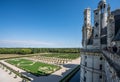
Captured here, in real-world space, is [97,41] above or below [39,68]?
above

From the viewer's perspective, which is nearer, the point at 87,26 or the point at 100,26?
the point at 100,26

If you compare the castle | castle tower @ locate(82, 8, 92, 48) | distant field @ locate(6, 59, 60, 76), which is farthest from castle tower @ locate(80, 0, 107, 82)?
distant field @ locate(6, 59, 60, 76)

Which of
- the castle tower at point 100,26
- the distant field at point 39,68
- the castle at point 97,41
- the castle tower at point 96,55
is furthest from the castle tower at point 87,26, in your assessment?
the distant field at point 39,68

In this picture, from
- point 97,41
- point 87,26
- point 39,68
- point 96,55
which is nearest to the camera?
point 96,55

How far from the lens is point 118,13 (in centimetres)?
2569

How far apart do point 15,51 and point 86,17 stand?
105019 millimetres

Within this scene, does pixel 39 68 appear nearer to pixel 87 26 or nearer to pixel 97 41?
pixel 87 26

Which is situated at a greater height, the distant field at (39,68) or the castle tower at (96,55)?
the castle tower at (96,55)

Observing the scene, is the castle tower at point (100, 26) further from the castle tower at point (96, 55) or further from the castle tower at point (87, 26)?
the castle tower at point (87, 26)

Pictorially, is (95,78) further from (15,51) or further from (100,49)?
(15,51)

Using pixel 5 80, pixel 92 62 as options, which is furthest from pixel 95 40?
pixel 5 80

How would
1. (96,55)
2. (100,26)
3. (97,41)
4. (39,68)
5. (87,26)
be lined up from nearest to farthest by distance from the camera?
(96,55) < (97,41) < (100,26) < (87,26) < (39,68)

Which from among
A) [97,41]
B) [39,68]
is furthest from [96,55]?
[39,68]

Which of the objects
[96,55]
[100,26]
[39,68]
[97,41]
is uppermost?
[100,26]
